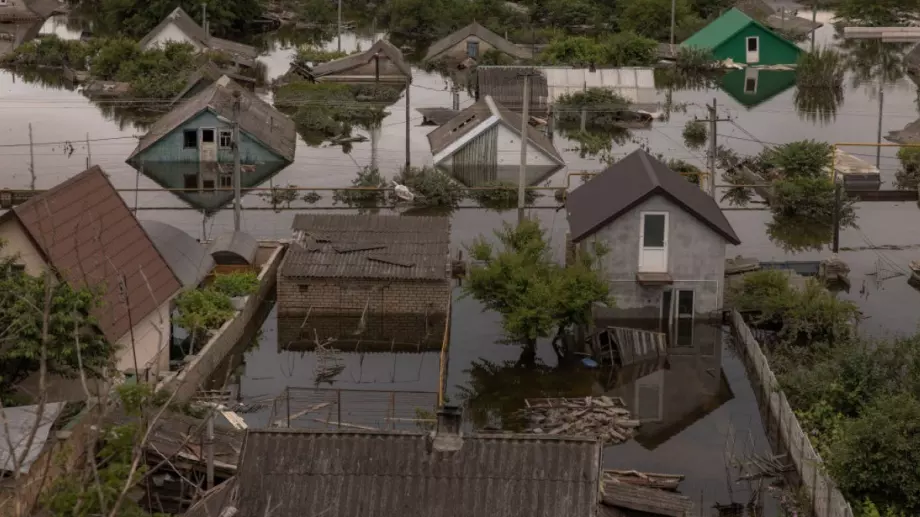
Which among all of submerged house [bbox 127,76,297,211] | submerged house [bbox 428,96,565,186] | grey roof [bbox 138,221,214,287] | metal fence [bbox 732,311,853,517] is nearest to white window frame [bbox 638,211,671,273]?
metal fence [bbox 732,311,853,517]

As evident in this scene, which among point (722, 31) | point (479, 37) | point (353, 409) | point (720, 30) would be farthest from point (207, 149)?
point (720, 30)

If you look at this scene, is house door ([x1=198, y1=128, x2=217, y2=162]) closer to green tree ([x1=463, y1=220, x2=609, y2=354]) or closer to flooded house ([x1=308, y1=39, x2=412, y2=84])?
flooded house ([x1=308, y1=39, x2=412, y2=84])

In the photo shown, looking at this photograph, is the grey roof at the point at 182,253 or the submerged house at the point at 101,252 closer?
the submerged house at the point at 101,252

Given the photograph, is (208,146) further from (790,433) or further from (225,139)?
(790,433)

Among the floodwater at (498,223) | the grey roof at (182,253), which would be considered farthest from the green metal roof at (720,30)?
the grey roof at (182,253)

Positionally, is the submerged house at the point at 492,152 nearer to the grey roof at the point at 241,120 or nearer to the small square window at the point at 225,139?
the grey roof at the point at 241,120

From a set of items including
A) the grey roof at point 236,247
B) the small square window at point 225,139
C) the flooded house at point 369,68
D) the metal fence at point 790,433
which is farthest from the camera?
the flooded house at point 369,68
